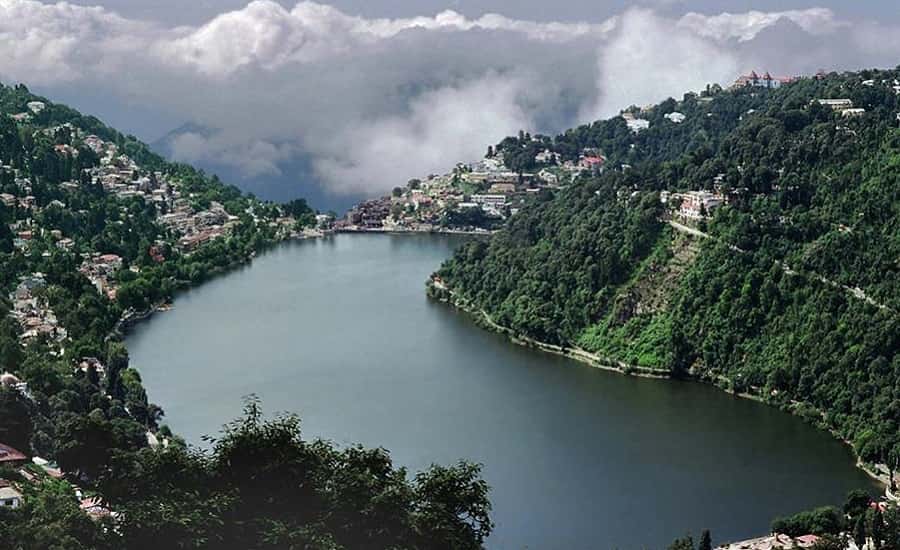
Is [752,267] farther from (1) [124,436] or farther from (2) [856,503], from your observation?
(1) [124,436]

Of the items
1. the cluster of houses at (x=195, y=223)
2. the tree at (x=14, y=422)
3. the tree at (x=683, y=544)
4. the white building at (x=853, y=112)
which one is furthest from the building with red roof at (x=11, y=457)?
the cluster of houses at (x=195, y=223)

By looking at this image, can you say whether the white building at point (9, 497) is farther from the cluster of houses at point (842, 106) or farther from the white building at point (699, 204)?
the cluster of houses at point (842, 106)

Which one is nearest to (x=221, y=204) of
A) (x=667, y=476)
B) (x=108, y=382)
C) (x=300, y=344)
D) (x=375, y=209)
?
(x=375, y=209)

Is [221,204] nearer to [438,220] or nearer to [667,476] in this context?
[438,220]

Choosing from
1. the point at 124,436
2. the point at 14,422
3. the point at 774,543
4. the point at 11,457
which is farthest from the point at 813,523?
the point at 14,422

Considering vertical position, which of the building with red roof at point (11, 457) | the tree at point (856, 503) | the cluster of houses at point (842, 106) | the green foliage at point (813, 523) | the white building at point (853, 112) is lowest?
the green foliage at point (813, 523)

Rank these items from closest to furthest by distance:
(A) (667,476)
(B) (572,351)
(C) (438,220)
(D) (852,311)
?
(A) (667,476) → (D) (852,311) → (B) (572,351) → (C) (438,220)

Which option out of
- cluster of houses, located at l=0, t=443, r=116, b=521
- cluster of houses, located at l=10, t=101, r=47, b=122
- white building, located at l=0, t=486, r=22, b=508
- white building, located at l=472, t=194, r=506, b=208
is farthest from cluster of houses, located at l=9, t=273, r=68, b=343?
white building, located at l=472, t=194, r=506, b=208
